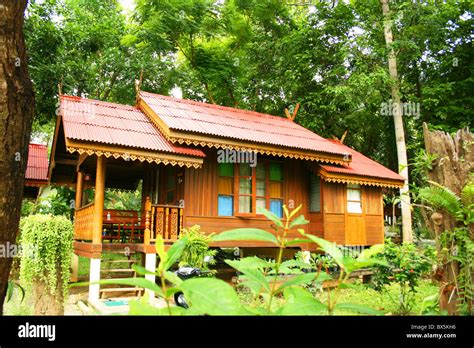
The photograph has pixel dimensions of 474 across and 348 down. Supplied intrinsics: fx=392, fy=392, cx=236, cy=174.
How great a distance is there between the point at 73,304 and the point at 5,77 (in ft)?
26.5

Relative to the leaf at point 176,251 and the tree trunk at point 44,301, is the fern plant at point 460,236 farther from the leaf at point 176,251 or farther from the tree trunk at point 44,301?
the tree trunk at point 44,301

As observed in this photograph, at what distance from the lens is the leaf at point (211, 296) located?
0.81 meters

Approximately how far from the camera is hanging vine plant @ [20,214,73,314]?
5891 mm

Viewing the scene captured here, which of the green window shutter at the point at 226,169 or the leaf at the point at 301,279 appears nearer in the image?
the leaf at the point at 301,279

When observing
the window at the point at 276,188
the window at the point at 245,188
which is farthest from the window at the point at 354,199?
the window at the point at 245,188

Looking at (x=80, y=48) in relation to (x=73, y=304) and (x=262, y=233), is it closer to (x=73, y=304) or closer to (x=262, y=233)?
(x=73, y=304)

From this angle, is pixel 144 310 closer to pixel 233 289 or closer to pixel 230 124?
pixel 233 289

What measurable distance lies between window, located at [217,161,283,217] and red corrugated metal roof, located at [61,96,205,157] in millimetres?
1625

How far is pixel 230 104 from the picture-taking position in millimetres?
21531

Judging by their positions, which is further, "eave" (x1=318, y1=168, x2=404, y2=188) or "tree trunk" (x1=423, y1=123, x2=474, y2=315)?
"eave" (x1=318, y1=168, x2=404, y2=188)

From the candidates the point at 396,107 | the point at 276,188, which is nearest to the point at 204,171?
the point at 276,188

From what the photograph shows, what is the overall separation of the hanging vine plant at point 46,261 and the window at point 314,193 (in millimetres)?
7948

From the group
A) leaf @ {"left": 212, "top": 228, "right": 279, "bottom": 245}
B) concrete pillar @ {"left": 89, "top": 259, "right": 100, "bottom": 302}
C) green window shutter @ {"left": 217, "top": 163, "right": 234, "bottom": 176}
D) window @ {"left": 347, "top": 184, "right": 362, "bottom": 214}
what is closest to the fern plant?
leaf @ {"left": 212, "top": 228, "right": 279, "bottom": 245}

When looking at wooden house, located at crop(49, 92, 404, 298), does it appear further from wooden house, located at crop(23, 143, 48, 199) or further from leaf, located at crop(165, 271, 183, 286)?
leaf, located at crop(165, 271, 183, 286)
